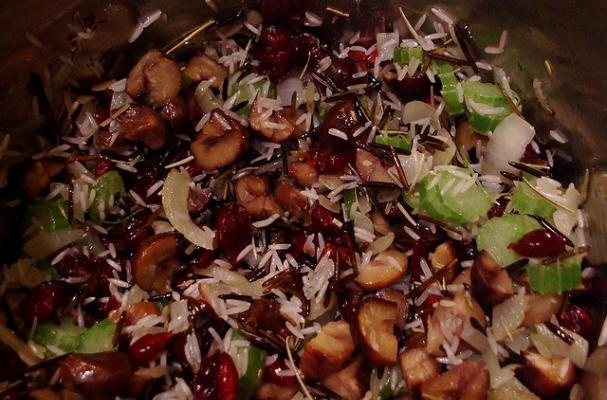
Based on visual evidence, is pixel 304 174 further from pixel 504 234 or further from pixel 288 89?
pixel 504 234

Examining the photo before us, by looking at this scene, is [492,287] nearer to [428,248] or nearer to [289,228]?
[428,248]

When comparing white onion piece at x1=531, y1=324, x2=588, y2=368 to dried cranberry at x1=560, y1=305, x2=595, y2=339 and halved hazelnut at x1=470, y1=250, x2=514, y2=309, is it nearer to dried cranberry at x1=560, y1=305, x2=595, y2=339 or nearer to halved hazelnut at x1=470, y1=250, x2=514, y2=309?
dried cranberry at x1=560, y1=305, x2=595, y2=339

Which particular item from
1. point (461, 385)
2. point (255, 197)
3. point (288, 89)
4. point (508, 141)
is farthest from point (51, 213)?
point (508, 141)

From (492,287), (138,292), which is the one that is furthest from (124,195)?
(492,287)

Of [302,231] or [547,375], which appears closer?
[547,375]

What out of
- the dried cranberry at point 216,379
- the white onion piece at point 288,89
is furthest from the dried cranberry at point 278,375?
the white onion piece at point 288,89

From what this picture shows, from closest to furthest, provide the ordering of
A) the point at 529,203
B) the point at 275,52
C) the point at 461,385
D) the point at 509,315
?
the point at 461,385, the point at 509,315, the point at 529,203, the point at 275,52

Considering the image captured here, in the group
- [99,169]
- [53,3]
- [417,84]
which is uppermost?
[53,3]
